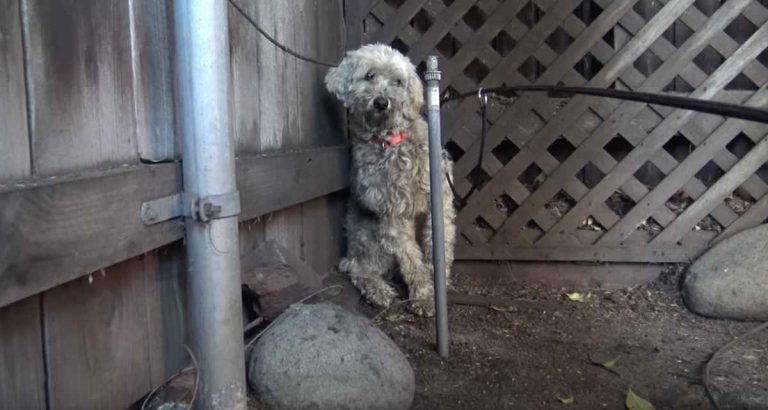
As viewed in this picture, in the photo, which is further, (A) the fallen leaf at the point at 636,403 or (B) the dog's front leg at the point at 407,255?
(B) the dog's front leg at the point at 407,255

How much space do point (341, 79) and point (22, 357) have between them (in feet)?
7.05

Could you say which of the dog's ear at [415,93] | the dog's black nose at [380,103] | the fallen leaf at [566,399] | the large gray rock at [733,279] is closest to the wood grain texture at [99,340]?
the fallen leaf at [566,399]

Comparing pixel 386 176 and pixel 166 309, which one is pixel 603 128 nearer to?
pixel 386 176

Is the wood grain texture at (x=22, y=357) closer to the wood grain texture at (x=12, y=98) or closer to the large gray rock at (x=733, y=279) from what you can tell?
the wood grain texture at (x=12, y=98)

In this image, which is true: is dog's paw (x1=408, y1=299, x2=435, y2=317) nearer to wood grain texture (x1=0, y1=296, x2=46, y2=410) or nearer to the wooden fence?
the wooden fence

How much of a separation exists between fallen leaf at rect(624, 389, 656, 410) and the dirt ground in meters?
0.03

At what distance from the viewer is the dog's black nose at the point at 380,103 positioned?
3252 mm

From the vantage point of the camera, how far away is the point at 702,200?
3578 mm

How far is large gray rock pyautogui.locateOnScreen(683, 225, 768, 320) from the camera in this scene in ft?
10.6

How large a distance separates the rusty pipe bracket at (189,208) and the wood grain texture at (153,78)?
0.15 meters

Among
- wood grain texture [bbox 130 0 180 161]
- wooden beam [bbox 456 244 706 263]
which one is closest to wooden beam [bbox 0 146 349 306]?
wood grain texture [bbox 130 0 180 161]

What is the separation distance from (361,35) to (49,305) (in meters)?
2.69

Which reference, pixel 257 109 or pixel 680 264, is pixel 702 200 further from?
pixel 257 109

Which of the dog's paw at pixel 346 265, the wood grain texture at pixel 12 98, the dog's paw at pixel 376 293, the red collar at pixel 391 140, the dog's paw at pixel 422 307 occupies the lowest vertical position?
the dog's paw at pixel 422 307
